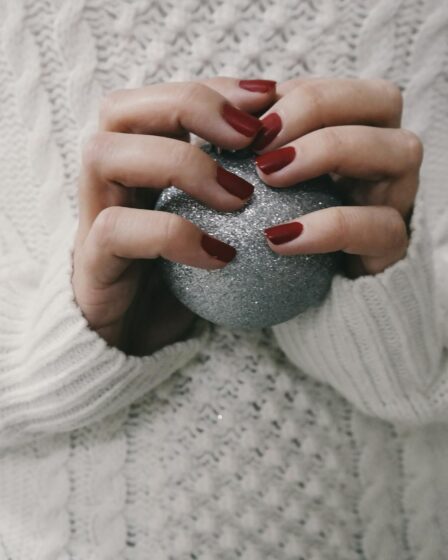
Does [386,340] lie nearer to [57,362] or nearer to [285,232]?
[285,232]

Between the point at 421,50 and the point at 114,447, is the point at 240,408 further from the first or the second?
the point at 421,50

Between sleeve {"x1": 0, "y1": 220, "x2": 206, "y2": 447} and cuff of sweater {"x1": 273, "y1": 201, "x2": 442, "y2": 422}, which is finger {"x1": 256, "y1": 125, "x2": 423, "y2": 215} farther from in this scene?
sleeve {"x1": 0, "y1": 220, "x2": 206, "y2": 447}

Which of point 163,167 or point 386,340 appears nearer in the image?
point 163,167

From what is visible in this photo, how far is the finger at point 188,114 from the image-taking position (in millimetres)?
428

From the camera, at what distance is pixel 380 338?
0.55 meters

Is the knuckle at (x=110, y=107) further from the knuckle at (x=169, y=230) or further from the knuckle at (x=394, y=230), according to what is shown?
the knuckle at (x=394, y=230)

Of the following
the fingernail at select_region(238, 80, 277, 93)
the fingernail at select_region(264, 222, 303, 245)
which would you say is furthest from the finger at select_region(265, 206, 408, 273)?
the fingernail at select_region(238, 80, 277, 93)

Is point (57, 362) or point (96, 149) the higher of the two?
point (96, 149)

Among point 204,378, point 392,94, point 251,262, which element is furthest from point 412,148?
point 204,378

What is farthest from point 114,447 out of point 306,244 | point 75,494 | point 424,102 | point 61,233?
point 424,102

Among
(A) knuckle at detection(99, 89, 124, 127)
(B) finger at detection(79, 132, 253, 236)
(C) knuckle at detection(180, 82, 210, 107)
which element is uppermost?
(C) knuckle at detection(180, 82, 210, 107)

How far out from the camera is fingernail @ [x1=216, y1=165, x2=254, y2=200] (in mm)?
423

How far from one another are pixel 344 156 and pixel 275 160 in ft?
0.17

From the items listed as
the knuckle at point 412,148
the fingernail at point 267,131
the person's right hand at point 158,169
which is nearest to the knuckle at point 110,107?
the person's right hand at point 158,169
